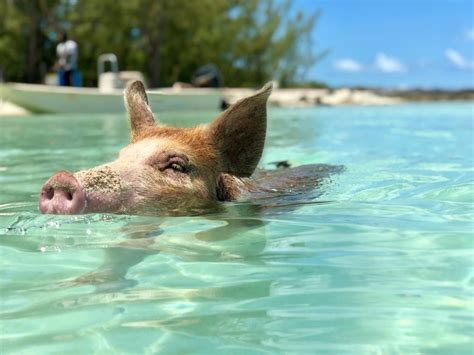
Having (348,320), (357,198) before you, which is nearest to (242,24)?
(357,198)

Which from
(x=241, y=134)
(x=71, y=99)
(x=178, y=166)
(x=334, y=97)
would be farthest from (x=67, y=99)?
(x=334, y=97)

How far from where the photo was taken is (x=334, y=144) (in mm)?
11531

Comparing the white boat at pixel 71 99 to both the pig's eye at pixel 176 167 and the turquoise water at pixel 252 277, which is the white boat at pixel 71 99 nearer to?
the pig's eye at pixel 176 167

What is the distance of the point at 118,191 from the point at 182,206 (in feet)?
1.99

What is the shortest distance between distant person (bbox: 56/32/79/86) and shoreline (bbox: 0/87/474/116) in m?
2.56

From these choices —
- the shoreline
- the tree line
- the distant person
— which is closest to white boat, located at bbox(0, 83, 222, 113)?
the shoreline

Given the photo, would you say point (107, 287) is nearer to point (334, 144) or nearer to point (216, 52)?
point (334, 144)

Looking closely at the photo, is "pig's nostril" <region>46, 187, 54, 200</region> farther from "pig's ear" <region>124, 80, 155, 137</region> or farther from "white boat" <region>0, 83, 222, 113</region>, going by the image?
"white boat" <region>0, 83, 222, 113</region>

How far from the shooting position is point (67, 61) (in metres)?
24.5

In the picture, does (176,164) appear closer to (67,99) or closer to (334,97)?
(67,99)

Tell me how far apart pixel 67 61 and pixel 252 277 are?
22.5 m

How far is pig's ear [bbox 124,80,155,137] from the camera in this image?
559 centimetres

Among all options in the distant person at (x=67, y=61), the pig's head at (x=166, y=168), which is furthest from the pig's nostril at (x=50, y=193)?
the distant person at (x=67, y=61)

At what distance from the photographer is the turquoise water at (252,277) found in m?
2.51
